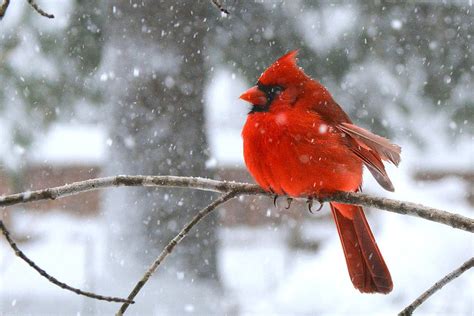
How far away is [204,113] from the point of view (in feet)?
10.3

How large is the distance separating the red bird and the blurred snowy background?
159cm

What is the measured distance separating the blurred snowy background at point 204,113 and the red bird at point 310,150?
5.23ft

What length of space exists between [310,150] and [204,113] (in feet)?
5.90

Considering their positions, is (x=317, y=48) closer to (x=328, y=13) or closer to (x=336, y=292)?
(x=328, y=13)

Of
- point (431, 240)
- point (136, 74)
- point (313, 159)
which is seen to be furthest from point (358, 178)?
point (431, 240)

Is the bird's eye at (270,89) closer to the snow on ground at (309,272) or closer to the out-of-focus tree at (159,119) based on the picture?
the out-of-focus tree at (159,119)

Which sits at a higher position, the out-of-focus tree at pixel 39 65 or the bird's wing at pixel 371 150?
the out-of-focus tree at pixel 39 65

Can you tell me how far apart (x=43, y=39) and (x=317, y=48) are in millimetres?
1370

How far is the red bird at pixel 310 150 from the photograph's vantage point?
133 centimetres

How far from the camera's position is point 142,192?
3174mm

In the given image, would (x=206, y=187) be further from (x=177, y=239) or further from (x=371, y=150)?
(x=371, y=150)

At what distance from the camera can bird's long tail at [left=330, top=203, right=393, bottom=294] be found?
140cm

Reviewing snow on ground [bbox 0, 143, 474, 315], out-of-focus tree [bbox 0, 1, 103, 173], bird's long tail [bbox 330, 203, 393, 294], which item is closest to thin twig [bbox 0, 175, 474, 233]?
bird's long tail [bbox 330, 203, 393, 294]

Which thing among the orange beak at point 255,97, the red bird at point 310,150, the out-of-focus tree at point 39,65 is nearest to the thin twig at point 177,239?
the red bird at point 310,150
